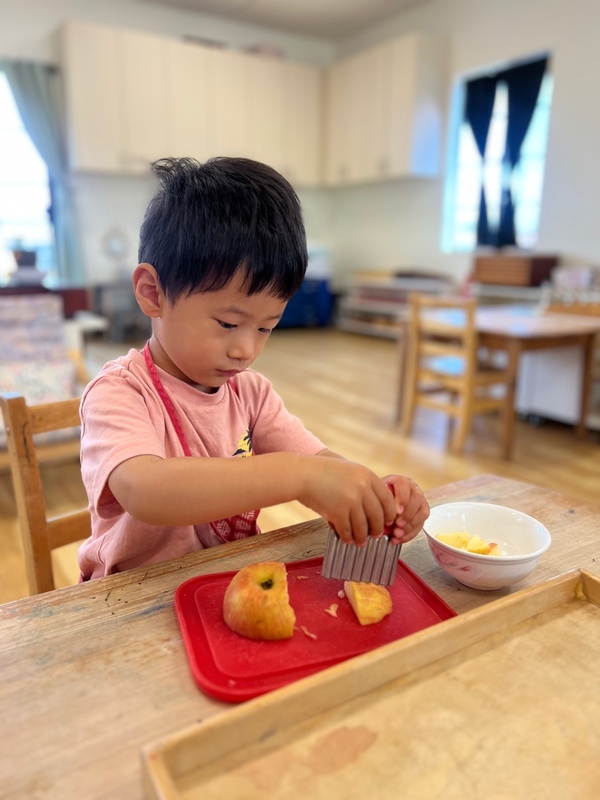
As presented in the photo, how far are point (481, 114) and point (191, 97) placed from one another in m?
2.74

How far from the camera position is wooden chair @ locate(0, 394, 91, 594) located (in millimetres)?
920

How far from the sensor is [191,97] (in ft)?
18.9

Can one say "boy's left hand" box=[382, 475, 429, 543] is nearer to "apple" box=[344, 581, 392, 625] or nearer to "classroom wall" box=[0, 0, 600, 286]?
"apple" box=[344, 581, 392, 625]

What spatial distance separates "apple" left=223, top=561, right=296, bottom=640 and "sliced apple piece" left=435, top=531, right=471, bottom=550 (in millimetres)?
232

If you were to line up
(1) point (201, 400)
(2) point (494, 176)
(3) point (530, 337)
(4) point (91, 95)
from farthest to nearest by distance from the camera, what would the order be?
1. (4) point (91, 95)
2. (2) point (494, 176)
3. (3) point (530, 337)
4. (1) point (201, 400)

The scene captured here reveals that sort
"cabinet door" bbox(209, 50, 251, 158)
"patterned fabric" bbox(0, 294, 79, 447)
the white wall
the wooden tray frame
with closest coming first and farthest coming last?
the wooden tray frame
"patterned fabric" bbox(0, 294, 79, 447)
the white wall
"cabinet door" bbox(209, 50, 251, 158)

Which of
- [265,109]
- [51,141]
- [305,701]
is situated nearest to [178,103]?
[265,109]

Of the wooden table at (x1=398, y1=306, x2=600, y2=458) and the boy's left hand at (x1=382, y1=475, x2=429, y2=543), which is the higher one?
the boy's left hand at (x1=382, y1=475, x2=429, y2=543)

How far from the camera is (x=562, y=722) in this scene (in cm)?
49

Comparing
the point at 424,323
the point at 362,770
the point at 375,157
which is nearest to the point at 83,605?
the point at 362,770

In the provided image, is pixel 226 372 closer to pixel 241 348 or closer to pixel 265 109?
pixel 241 348

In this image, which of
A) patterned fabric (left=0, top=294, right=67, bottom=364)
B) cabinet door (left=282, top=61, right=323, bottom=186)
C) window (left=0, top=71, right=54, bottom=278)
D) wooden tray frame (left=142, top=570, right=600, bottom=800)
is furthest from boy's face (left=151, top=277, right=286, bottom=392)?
cabinet door (left=282, top=61, right=323, bottom=186)

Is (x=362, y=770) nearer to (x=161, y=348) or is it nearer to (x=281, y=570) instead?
(x=281, y=570)

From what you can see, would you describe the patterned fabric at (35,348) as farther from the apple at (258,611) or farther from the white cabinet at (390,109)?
the white cabinet at (390,109)
